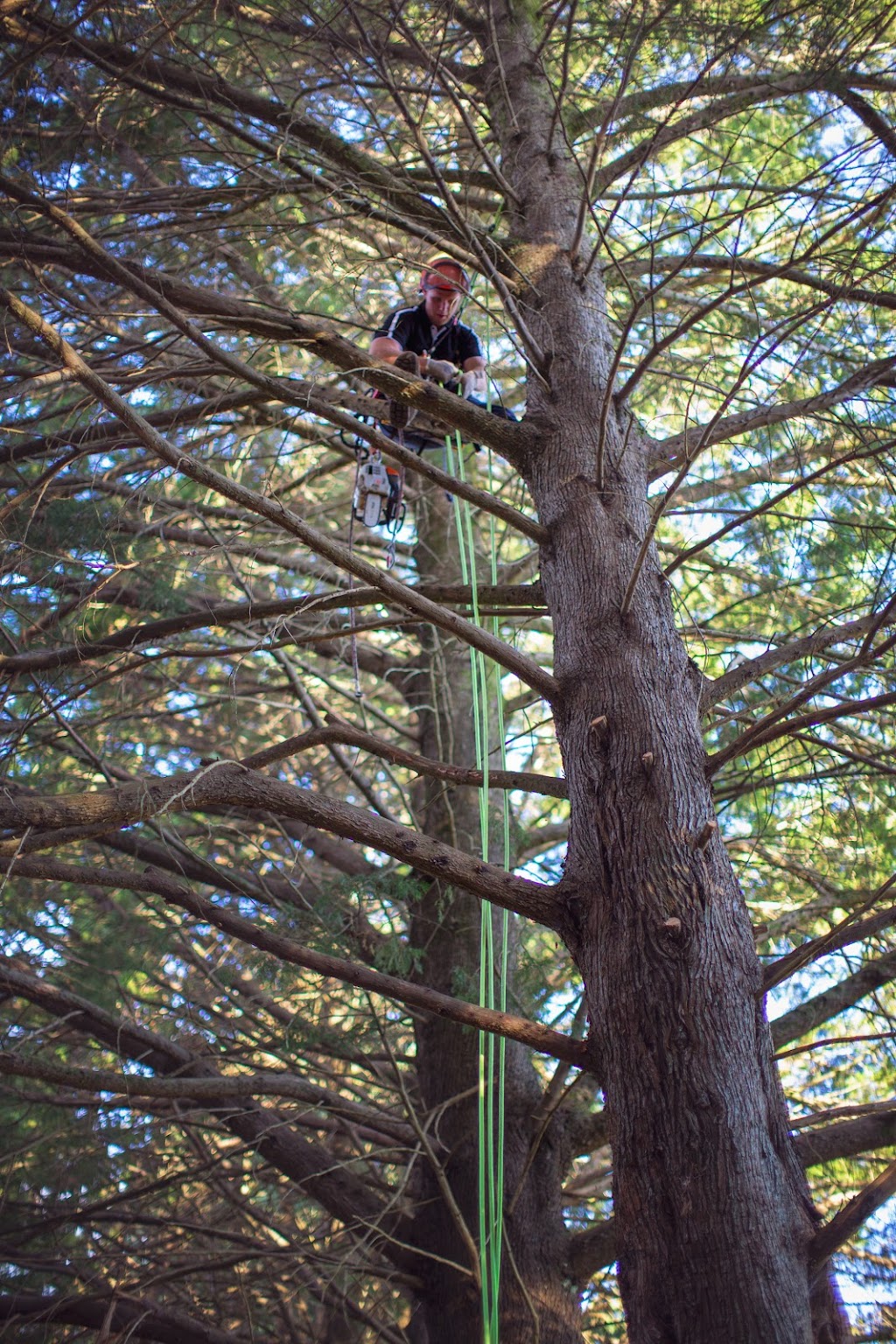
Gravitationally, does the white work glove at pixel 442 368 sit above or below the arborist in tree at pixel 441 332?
below

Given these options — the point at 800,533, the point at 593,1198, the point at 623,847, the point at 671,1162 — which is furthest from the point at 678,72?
the point at 593,1198

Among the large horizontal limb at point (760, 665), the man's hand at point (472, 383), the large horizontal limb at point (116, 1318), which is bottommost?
the large horizontal limb at point (116, 1318)

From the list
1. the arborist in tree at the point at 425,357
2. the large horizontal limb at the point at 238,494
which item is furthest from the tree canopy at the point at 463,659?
the arborist in tree at the point at 425,357

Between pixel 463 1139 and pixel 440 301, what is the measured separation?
293 cm

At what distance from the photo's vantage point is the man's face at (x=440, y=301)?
151 inches

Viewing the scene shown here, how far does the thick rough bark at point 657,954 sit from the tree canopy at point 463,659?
1 cm

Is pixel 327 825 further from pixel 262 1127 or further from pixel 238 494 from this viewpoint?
pixel 262 1127

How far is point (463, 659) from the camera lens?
5.20 meters

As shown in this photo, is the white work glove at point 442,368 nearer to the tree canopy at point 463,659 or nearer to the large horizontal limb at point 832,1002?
the tree canopy at point 463,659

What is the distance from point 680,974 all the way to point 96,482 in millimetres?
2791

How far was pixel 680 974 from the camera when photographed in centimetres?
201

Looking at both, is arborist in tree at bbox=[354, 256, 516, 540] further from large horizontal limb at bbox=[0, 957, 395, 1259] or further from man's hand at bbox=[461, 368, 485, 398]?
large horizontal limb at bbox=[0, 957, 395, 1259]

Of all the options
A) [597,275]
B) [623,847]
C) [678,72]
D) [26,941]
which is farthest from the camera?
[26,941]

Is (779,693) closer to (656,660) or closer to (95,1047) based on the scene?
(656,660)
